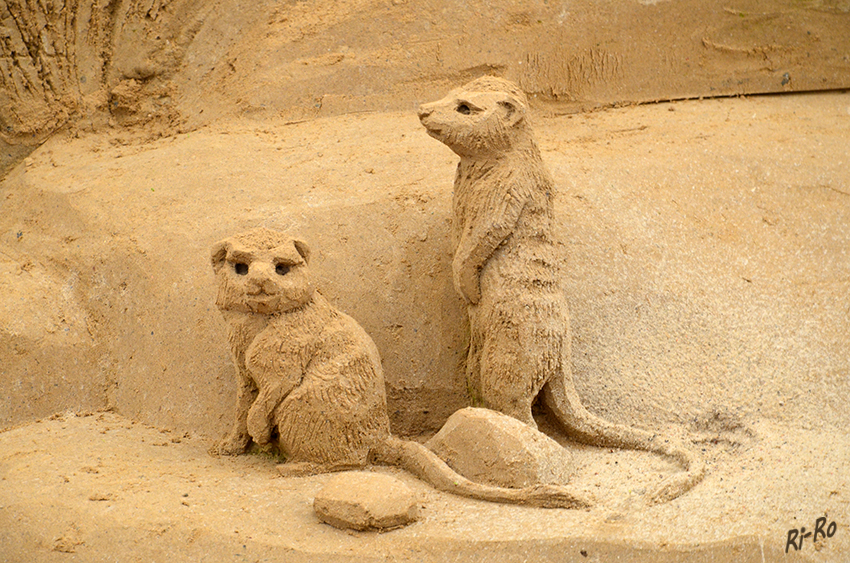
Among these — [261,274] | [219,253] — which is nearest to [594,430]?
[261,274]

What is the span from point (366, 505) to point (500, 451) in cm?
62

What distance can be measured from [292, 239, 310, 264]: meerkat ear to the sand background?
0.59 meters

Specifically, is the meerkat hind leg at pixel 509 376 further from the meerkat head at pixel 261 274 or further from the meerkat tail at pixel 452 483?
the meerkat head at pixel 261 274

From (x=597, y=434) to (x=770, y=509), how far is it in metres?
0.88

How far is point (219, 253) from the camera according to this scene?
3.82 meters

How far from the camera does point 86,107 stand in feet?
19.5

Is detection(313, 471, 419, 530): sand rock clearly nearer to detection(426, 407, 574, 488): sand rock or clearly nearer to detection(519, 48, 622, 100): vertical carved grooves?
detection(426, 407, 574, 488): sand rock

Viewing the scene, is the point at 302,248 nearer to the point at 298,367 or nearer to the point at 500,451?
the point at 298,367

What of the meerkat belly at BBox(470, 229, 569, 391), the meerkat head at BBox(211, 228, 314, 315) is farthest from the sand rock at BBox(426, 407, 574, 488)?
the meerkat head at BBox(211, 228, 314, 315)

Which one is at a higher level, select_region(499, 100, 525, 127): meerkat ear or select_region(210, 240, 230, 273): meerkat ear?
select_region(499, 100, 525, 127): meerkat ear

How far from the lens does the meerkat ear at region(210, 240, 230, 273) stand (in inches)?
149

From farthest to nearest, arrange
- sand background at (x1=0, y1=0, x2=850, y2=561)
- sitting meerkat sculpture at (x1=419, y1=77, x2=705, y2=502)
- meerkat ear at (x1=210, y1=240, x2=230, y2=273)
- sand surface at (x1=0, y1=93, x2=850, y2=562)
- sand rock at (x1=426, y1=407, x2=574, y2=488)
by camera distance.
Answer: sitting meerkat sculpture at (x1=419, y1=77, x2=705, y2=502), meerkat ear at (x1=210, y1=240, x2=230, y2=273), sand rock at (x1=426, y1=407, x2=574, y2=488), sand background at (x1=0, y1=0, x2=850, y2=561), sand surface at (x1=0, y1=93, x2=850, y2=562)

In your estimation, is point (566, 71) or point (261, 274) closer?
point (261, 274)

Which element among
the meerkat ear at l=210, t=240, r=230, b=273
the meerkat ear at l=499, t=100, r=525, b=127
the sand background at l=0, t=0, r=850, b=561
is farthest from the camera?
the meerkat ear at l=499, t=100, r=525, b=127
